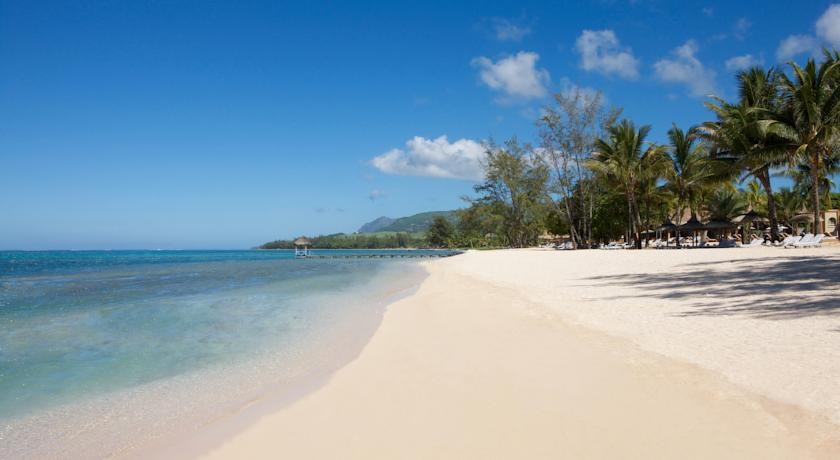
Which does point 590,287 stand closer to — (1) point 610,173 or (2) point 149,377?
(2) point 149,377

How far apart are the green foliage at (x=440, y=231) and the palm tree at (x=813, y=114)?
71278 mm

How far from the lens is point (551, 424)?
313 cm

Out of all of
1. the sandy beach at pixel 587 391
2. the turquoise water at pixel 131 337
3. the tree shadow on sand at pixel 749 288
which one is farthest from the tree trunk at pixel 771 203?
the turquoise water at pixel 131 337

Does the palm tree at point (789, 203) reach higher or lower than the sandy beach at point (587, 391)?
higher

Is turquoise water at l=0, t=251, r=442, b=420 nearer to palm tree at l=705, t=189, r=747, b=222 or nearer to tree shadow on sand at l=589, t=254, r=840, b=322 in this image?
tree shadow on sand at l=589, t=254, r=840, b=322

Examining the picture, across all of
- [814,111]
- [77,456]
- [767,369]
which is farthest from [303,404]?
[814,111]

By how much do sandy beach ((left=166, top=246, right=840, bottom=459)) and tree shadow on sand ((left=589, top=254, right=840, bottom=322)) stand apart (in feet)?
0.26

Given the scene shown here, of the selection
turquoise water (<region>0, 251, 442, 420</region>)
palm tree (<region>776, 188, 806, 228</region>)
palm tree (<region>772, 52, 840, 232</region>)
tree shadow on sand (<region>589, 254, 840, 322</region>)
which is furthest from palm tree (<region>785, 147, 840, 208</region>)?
turquoise water (<region>0, 251, 442, 420</region>)

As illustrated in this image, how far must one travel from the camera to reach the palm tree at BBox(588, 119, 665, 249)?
97.8 feet

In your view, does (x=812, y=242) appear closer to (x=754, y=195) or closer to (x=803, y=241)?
(x=803, y=241)

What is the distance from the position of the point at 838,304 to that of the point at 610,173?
2755cm

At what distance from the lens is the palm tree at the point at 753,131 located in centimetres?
2120

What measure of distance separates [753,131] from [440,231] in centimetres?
7450

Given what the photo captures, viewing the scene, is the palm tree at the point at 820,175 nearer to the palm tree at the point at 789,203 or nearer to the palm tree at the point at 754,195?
the palm tree at the point at 789,203
